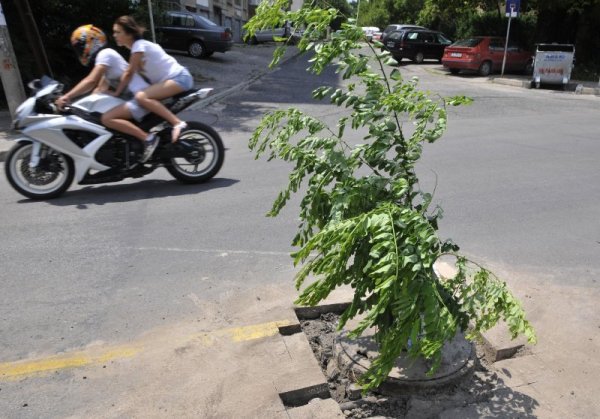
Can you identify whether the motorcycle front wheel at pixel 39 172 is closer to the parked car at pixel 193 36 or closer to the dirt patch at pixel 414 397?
the dirt patch at pixel 414 397

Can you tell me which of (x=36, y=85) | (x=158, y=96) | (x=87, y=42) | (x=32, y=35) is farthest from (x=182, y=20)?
(x=158, y=96)

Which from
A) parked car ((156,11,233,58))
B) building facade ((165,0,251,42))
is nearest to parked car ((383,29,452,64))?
parked car ((156,11,233,58))

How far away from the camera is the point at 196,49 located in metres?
21.5

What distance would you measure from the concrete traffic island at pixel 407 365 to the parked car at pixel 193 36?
20084 mm

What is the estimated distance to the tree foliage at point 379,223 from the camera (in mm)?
2152

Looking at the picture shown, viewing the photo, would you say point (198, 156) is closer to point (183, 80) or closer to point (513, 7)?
point (183, 80)

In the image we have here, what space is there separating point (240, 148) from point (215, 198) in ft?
8.96

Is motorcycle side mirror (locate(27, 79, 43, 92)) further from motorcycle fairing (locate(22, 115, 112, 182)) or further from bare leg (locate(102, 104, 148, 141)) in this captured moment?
bare leg (locate(102, 104, 148, 141))

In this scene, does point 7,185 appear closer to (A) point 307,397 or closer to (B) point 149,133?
(B) point 149,133

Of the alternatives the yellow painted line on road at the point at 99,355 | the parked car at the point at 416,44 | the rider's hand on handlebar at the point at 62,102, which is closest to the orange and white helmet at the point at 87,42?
the rider's hand on handlebar at the point at 62,102

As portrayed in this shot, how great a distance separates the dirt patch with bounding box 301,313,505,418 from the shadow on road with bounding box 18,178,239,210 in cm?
364

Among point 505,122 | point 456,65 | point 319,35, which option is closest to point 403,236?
point 319,35

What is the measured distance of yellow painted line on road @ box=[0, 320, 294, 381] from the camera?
2.92 metres

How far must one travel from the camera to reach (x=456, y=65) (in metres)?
21.9
